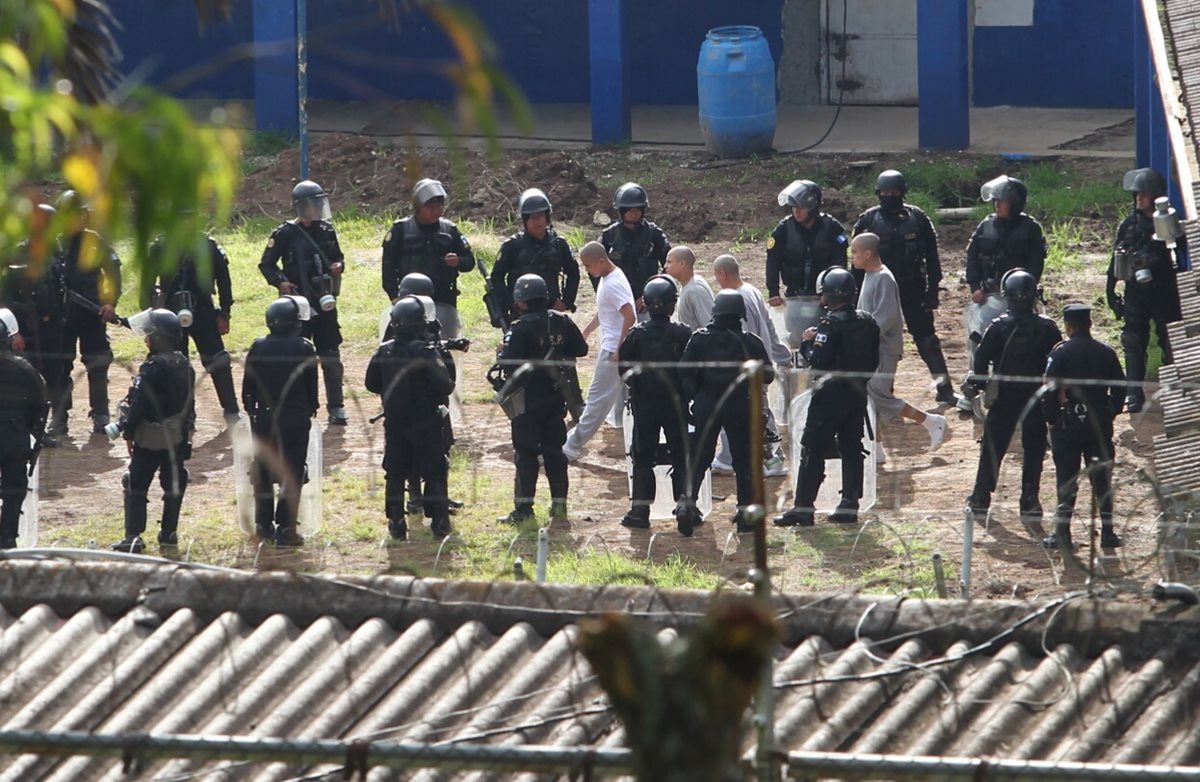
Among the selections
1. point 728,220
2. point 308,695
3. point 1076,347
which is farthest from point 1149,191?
point 308,695

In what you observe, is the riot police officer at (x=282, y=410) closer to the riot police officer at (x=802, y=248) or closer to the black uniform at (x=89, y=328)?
the black uniform at (x=89, y=328)

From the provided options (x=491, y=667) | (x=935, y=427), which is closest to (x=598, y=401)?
(x=935, y=427)

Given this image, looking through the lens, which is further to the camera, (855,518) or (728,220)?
(728,220)

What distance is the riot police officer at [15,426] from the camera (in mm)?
10531

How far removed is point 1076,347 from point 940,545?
133 cm

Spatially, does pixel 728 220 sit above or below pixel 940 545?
above

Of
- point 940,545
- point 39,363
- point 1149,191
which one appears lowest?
point 940,545

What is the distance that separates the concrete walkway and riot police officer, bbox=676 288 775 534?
9860mm

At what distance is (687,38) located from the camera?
2320 cm

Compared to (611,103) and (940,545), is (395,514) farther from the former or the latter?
(611,103)

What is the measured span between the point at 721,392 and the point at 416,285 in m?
2.21

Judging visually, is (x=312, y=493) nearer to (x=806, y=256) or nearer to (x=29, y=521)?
(x=29, y=521)

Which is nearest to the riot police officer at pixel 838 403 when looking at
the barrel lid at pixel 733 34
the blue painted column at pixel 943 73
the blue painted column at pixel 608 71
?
the barrel lid at pixel 733 34

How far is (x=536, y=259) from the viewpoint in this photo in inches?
512
